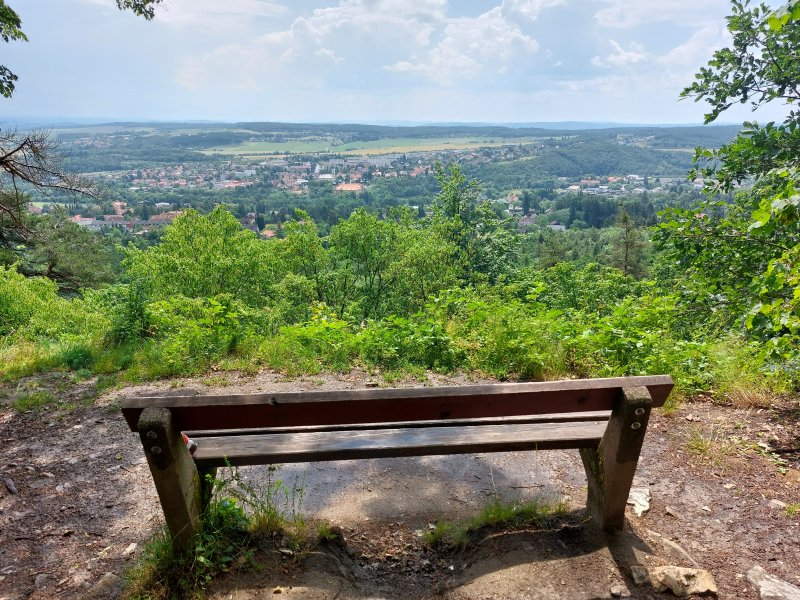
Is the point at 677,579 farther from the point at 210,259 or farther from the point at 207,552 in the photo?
the point at 210,259

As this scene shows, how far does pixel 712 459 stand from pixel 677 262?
302 cm

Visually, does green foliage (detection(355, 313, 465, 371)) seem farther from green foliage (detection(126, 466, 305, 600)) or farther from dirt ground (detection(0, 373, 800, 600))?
green foliage (detection(126, 466, 305, 600))

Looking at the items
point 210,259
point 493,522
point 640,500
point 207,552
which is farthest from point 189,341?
point 210,259

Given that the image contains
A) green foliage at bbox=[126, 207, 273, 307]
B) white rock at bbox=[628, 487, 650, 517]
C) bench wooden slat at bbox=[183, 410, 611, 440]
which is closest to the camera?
bench wooden slat at bbox=[183, 410, 611, 440]

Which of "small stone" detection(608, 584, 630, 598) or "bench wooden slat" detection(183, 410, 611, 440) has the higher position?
"bench wooden slat" detection(183, 410, 611, 440)

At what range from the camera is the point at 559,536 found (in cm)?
307

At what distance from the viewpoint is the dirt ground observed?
2.80 metres

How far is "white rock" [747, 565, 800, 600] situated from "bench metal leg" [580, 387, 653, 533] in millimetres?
696

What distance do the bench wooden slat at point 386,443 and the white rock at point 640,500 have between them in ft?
2.56

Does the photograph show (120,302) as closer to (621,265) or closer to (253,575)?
(253,575)

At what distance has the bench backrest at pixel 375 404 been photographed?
2.53m

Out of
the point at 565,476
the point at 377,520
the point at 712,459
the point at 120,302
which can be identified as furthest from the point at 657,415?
the point at 120,302

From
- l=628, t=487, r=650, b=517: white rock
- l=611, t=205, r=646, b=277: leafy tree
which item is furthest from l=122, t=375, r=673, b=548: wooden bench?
l=611, t=205, r=646, b=277: leafy tree

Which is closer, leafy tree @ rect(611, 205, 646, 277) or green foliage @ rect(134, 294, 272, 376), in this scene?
green foliage @ rect(134, 294, 272, 376)
